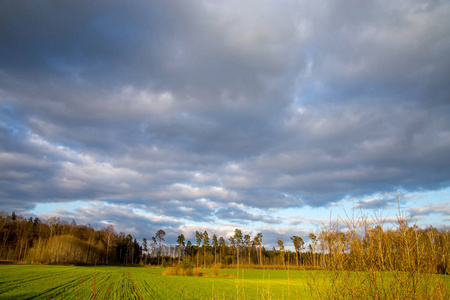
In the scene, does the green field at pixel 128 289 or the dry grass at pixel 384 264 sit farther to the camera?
the green field at pixel 128 289

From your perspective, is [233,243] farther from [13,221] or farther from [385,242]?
[385,242]

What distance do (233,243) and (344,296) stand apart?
4761 inches

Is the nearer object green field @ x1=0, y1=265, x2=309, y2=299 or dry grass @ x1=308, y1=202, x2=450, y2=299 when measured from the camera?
dry grass @ x1=308, y1=202, x2=450, y2=299

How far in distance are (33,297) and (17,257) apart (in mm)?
92790

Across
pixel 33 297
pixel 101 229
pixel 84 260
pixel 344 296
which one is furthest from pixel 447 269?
pixel 101 229

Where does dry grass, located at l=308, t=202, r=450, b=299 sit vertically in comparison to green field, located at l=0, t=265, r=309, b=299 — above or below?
above

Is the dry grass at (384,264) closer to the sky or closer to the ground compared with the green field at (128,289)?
closer to the sky

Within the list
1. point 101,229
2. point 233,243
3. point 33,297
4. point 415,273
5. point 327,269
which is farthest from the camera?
point 101,229

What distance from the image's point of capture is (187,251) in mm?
147625

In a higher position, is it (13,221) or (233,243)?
(13,221)

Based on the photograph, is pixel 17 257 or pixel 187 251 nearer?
pixel 17 257

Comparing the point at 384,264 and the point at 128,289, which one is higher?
the point at 384,264

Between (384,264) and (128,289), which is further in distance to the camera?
(128,289)

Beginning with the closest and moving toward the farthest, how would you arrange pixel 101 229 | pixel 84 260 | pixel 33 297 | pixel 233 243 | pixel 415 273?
pixel 415 273, pixel 33 297, pixel 84 260, pixel 233 243, pixel 101 229
